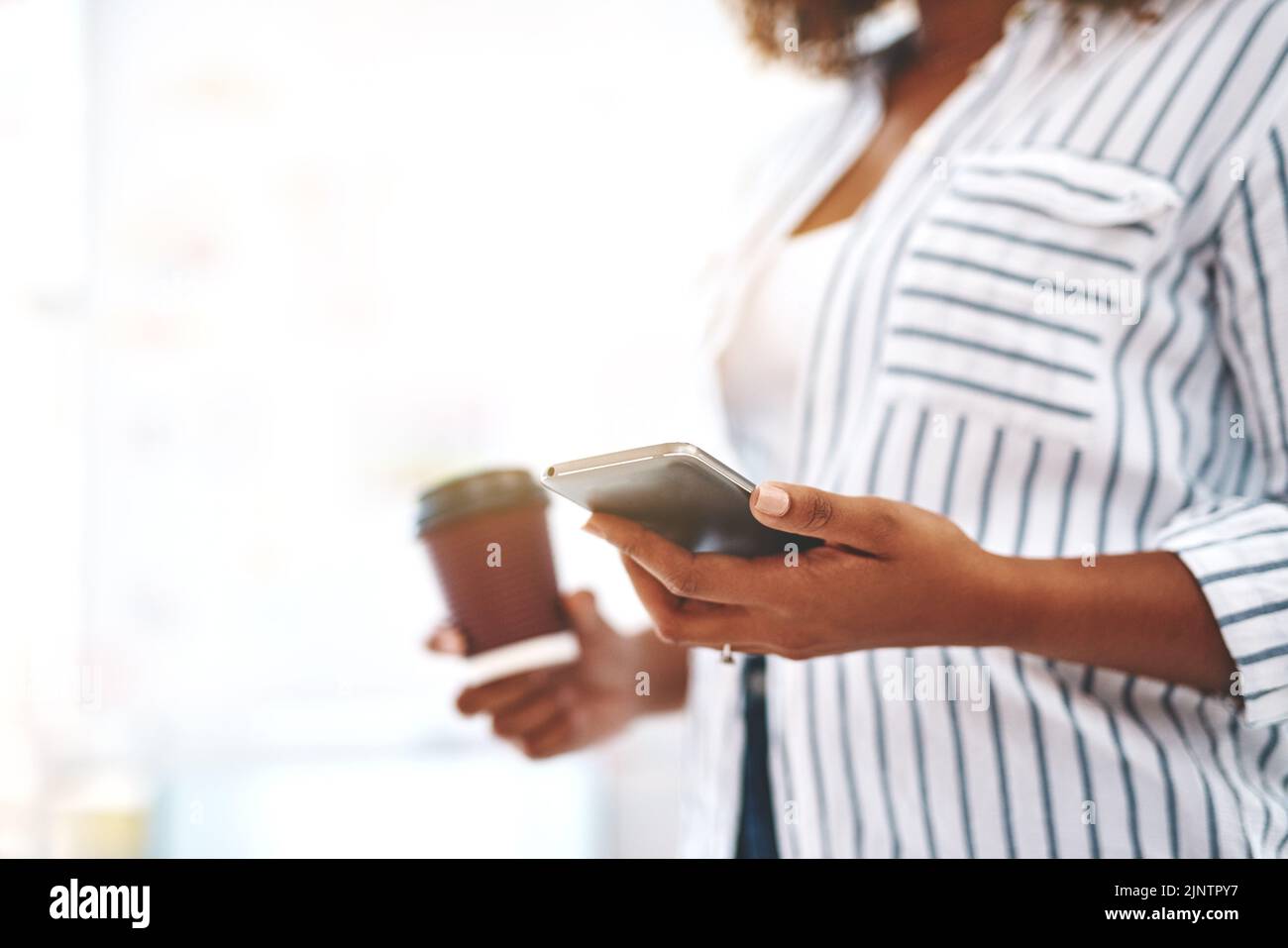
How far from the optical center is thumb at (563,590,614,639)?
0.72 metres

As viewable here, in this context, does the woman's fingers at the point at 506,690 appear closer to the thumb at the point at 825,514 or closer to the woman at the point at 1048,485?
the woman at the point at 1048,485

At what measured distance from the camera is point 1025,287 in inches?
22.9

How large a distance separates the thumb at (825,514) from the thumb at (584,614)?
328mm

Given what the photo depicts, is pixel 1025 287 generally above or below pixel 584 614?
above

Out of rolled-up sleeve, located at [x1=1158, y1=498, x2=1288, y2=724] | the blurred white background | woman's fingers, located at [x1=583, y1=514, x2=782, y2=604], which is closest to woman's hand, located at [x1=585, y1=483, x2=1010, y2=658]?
woman's fingers, located at [x1=583, y1=514, x2=782, y2=604]

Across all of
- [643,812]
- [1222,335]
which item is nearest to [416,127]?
[643,812]

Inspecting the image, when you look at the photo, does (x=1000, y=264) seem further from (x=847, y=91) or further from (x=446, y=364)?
(x=446, y=364)

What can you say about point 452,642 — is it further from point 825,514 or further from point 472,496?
point 825,514

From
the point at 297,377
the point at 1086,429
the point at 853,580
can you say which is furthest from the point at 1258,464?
the point at 297,377

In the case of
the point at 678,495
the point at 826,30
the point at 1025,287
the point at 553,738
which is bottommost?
the point at 553,738

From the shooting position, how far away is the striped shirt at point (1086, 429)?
529 mm

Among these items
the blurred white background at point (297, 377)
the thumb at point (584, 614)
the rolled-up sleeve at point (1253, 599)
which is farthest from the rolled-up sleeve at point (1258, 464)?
the blurred white background at point (297, 377)

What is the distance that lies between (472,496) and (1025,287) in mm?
400

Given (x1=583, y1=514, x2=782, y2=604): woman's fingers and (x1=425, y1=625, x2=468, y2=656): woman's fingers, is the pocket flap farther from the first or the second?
(x1=425, y1=625, x2=468, y2=656): woman's fingers
